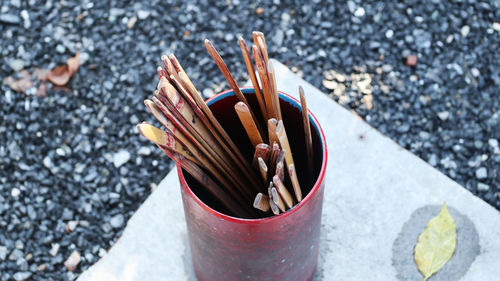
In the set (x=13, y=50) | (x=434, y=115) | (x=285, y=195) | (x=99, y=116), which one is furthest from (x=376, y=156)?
(x=13, y=50)

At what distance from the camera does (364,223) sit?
1.01 m

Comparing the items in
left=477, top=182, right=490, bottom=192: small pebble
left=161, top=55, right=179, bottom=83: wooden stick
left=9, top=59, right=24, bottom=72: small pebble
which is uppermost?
left=161, top=55, right=179, bottom=83: wooden stick

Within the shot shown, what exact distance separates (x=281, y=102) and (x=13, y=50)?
0.86 m

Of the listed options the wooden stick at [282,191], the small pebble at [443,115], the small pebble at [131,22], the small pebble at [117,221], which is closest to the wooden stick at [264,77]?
the wooden stick at [282,191]

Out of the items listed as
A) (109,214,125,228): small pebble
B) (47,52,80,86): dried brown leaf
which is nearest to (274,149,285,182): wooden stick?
(109,214,125,228): small pebble

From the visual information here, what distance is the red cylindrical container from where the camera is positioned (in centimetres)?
67

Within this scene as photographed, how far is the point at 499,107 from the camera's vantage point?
124 centimetres

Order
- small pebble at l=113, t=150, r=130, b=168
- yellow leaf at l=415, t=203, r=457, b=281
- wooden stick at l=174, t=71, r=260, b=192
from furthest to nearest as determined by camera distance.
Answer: small pebble at l=113, t=150, r=130, b=168 < yellow leaf at l=415, t=203, r=457, b=281 < wooden stick at l=174, t=71, r=260, b=192

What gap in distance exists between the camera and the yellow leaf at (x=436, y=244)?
3.14 ft

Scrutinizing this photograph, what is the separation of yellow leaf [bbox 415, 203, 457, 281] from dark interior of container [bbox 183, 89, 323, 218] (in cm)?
27

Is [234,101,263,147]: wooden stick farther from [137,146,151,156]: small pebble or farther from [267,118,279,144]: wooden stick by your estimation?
[137,146,151,156]: small pebble

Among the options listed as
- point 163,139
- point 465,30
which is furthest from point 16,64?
point 465,30

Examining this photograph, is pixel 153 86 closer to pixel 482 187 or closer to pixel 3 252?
pixel 3 252

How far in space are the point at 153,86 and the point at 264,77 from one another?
27.7 inches
